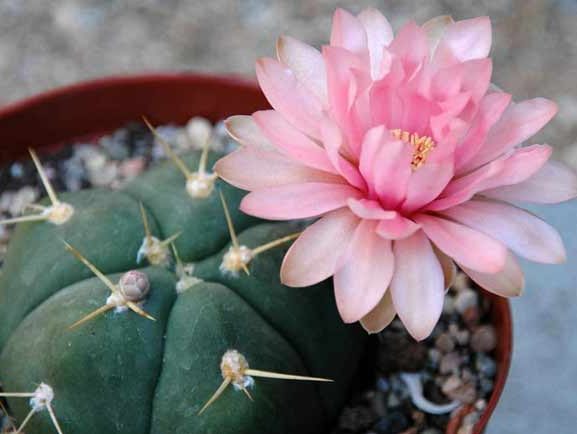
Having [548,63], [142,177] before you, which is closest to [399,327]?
[142,177]

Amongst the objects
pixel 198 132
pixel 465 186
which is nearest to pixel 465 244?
pixel 465 186

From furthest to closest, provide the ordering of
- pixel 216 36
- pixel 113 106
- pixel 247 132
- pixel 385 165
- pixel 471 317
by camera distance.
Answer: pixel 216 36, pixel 113 106, pixel 471 317, pixel 247 132, pixel 385 165

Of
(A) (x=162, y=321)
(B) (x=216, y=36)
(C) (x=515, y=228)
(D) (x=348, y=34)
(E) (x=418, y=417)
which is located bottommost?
(E) (x=418, y=417)

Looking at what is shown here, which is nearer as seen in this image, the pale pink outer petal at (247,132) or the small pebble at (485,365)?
the pale pink outer petal at (247,132)

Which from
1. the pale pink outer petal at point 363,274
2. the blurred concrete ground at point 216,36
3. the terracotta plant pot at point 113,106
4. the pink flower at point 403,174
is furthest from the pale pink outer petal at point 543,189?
the blurred concrete ground at point 216,36

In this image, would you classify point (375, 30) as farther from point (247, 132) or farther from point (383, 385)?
point (383, 385)

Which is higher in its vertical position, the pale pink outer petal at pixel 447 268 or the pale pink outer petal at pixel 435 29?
the pale pink outer petal at pixel 435 29

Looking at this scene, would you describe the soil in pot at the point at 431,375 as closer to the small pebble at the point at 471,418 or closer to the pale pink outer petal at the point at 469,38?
the small pebble at the point at 471,418
